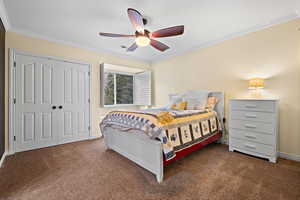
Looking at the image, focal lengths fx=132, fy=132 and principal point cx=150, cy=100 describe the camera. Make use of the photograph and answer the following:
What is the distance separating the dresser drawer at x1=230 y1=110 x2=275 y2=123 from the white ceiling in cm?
166

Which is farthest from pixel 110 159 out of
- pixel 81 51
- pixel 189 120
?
pixel 81 51

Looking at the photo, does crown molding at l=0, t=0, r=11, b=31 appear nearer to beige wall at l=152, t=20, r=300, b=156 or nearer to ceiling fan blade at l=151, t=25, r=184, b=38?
ceiling fan blade at l=151, t=25, r=184, b=38

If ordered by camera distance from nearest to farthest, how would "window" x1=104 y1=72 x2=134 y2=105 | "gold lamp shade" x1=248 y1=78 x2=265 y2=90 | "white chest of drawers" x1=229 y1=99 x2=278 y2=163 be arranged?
"white chest of drawers" x1=229 y1=99 x2=278 y2=163 → "gold lamp shade" x1=248 y1=78 x2=265 y2=90 → "window" x1=104 y1=72 x2=134 y2=105

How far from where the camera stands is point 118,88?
16.3 feet

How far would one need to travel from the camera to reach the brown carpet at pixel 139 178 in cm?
147

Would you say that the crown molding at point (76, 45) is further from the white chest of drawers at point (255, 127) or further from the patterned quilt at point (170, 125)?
the white chest of drawers at point (255, 127)

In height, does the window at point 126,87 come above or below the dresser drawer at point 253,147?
above

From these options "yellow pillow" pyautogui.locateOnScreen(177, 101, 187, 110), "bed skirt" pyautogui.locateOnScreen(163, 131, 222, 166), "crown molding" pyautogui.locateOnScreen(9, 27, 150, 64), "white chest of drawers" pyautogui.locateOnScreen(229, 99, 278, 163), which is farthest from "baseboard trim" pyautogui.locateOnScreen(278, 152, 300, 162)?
"crown molding" pyautogui.locateOnScreen(9, 27, 150, 64)

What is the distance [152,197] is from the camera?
1430mm

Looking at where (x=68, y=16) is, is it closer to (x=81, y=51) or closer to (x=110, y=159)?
(x=81, y=51)

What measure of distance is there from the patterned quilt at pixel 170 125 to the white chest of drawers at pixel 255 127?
440mm

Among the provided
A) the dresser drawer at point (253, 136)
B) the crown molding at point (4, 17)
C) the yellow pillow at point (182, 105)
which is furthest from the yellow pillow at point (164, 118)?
the crown molding at point (4, 17)

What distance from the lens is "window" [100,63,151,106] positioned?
4719 mm

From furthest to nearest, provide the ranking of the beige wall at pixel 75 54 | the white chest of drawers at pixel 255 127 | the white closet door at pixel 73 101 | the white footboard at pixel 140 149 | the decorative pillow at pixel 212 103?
the white closet door at pixel 73 101 → the decorative pillow at pixel 212 103 → the beige wall at pixel 75 54 → the white chest of drawers at pixel 255 127 → the white footboard at pixel 140 149
